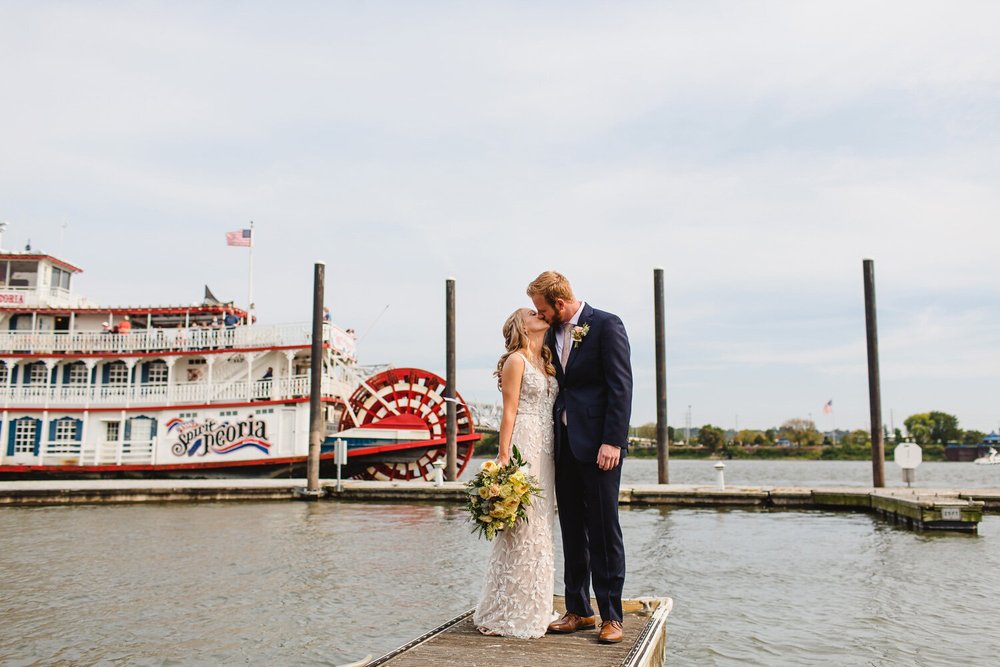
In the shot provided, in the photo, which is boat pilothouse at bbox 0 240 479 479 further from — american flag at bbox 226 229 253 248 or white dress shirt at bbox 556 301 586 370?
white dress shirt at bbox 556 301 586 370

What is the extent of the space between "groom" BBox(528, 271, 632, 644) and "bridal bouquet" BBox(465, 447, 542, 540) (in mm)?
278

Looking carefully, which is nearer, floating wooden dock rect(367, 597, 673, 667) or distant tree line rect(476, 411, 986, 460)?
floating wooden dock rect(367, 597, 673, 667)

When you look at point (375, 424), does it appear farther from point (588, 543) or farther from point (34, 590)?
point (588, 543)

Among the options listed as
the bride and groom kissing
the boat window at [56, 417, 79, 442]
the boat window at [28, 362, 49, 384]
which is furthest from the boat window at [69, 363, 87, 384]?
the bride and groom kissing

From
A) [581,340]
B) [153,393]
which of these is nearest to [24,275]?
[153,393]

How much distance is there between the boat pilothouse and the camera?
23500 mm

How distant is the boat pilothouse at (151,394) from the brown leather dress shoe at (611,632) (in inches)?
783

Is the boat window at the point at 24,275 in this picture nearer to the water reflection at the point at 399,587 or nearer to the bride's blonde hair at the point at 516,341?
the water reflection at the point at 399,587

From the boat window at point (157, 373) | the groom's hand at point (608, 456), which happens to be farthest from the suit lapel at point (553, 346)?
the boat window at point (157, 373)

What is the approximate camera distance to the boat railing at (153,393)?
2362 centimetres

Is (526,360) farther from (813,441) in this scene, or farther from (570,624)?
(813,441)

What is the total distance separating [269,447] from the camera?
2348 centimetres

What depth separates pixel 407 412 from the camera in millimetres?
26219

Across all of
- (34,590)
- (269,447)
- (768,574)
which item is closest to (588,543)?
(768,574)
